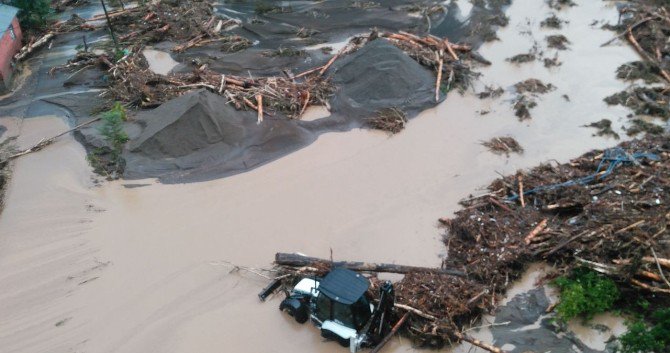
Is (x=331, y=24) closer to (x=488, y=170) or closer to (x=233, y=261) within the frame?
(x=488, y=170)

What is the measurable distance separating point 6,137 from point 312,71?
8.73 meters

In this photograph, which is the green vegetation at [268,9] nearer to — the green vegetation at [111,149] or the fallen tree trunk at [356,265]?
the green vegetation at [111,149]

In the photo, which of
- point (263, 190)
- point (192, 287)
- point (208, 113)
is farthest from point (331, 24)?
point (192, 287)

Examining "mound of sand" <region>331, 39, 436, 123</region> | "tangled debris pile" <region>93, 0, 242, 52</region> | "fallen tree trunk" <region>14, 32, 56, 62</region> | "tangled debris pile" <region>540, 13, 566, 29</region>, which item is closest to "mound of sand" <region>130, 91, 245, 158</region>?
"mound of sand" <region>331, 39, 436, 123</region>

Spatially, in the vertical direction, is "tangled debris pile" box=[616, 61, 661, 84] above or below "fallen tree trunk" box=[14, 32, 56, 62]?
below

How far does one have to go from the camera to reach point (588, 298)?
28.9 ft

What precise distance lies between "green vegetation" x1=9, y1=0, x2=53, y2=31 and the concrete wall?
3.58ft

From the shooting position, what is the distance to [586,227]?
9.74 m

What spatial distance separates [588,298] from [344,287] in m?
4.02

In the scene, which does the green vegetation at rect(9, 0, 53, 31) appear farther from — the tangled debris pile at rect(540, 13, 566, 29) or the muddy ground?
the tangled debris pile at rect(540, 13, 566, 29)

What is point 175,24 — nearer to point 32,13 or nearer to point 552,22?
point 32,13

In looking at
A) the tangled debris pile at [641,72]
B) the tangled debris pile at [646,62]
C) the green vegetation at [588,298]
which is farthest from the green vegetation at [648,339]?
the tangled debris pile at [641,72]

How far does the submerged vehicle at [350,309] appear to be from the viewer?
26.8 ft

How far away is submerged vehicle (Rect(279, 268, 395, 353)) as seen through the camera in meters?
8.18
